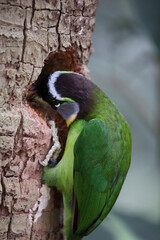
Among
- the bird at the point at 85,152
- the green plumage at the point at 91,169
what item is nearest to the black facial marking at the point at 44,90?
the bird at the point at 85,152

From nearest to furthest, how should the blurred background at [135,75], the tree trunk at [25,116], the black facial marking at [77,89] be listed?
the tree trunk at [25,116] → the black facial marking at [77,89] → the blurred background at [135,75]

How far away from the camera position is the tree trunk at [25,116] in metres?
2.49

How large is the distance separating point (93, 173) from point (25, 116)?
35 centimetres

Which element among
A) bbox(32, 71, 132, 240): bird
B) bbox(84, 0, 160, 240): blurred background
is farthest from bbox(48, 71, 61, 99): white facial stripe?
bbox(84, 0, 160, 240): blurred background

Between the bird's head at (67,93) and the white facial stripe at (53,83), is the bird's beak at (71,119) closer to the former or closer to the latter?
the bird's head at (67,93)

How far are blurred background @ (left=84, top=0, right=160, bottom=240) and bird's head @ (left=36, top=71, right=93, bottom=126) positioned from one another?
1344 mm

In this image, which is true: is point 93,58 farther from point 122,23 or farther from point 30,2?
point 30,2

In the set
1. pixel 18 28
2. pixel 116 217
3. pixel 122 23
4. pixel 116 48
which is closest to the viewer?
pixel 18 28

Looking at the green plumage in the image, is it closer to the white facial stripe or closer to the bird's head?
the bird's head

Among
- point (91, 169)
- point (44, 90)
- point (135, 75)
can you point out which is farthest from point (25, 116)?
point (135, 75)

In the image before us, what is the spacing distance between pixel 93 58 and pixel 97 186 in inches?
112

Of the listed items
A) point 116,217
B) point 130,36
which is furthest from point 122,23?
point 116,217

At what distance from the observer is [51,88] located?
270cm

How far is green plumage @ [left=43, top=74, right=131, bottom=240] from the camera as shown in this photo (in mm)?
2586
